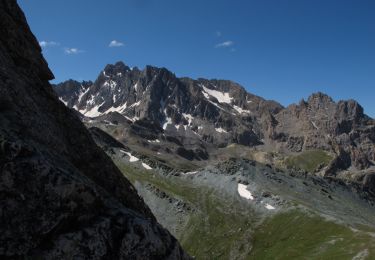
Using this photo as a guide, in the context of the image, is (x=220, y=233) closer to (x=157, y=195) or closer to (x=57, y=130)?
(x=157, y=195)

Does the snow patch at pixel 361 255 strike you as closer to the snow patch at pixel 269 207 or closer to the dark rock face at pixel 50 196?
the snow patch at pixel 269 207

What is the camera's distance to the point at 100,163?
27.8 m

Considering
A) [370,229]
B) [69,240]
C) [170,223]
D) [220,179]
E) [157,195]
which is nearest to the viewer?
[69,240]

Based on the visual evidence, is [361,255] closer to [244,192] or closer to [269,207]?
[269,207]

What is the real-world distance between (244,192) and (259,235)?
35.8 m

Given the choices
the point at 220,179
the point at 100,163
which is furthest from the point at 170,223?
the point at 100,163

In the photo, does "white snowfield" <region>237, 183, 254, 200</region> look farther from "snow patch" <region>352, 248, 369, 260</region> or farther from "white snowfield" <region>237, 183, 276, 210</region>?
"snow patch" <region>352, 248, 369, 260</region>

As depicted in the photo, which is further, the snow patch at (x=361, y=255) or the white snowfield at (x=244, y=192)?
the white snowfield at (x=244, y=192)

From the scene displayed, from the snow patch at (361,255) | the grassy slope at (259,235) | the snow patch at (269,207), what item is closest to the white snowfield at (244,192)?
the grassy slope at (259,235)

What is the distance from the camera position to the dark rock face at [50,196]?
16.6m

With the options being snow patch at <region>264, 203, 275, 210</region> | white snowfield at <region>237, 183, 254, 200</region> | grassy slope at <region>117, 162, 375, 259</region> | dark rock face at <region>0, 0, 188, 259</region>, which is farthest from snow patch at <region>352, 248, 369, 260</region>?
dark rock face at <region>0, 0, 188, 259</region>

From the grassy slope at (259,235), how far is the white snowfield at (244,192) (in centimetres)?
415

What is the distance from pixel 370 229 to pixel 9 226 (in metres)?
138

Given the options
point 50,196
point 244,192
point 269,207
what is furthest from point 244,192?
point 50,196
